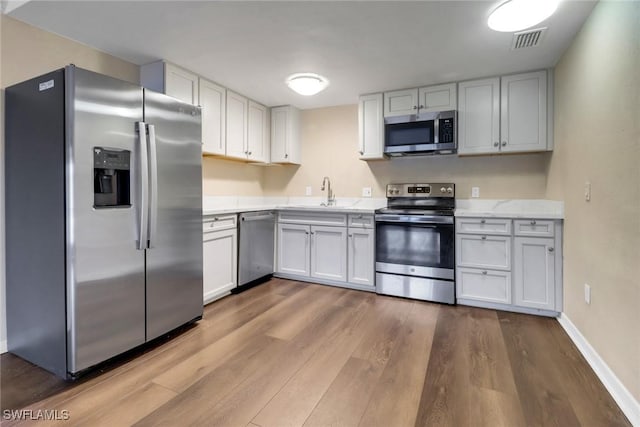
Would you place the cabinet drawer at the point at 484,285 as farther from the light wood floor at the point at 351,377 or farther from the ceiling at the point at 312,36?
the ceiling at the point at 312,36

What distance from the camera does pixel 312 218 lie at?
145 inches

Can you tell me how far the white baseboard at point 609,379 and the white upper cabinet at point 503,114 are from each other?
167cm

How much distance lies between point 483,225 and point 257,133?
2.83 metres

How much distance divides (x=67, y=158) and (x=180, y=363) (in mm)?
1380

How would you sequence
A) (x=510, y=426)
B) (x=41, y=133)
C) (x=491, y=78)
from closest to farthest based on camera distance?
(x=510, y=426)
(x=41, y=133)
(x=491, y=78)

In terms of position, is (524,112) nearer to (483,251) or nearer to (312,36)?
(483,251)

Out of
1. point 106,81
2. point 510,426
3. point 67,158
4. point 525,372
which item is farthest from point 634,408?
point 106,81

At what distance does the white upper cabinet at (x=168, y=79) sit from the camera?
2.77m

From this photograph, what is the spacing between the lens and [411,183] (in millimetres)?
3701

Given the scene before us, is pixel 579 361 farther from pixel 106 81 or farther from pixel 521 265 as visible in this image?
pixel 106 81

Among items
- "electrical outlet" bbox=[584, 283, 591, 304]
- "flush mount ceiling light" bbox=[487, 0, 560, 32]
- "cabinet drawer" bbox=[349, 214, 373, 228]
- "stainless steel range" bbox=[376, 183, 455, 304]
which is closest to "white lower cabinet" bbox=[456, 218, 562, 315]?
"stainless steel range" bbox=[376, 183, 455, 304]

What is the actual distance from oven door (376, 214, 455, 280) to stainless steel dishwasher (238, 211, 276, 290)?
1.33 metres

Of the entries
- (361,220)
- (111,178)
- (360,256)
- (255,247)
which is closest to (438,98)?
(361,220)

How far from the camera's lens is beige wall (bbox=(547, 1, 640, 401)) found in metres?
1.53
